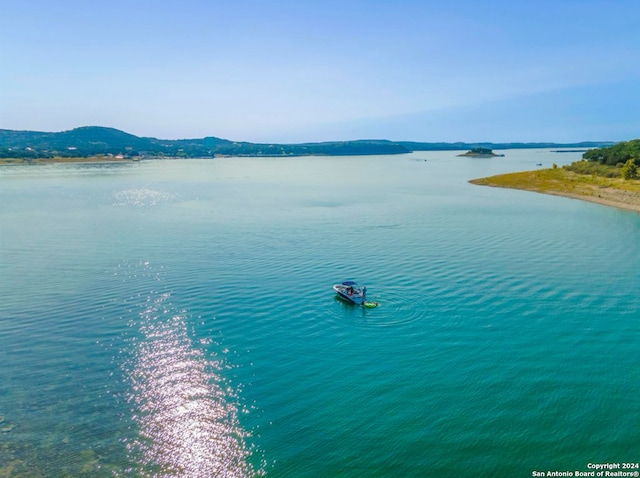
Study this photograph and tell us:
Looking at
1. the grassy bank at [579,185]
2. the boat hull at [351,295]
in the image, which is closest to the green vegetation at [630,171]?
the grassy bank at [579,185]

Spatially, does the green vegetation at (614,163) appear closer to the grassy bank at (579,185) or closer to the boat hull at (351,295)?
the grassy bank at (579,185)

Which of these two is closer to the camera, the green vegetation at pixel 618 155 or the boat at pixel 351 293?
the boat at pixel 351 293

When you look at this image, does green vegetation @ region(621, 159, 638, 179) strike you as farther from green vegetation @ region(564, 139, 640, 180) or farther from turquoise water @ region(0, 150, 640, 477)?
turquoise water @ region(0, 150, 640, 477)

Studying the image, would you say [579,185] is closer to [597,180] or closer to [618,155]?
[597,180]

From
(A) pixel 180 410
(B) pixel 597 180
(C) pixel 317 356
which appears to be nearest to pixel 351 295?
(C) pixel 317 356

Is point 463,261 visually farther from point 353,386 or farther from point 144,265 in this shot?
point 144,265
